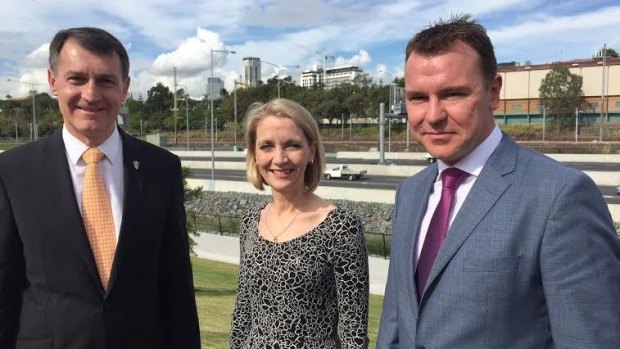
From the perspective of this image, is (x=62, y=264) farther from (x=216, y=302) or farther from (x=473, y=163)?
(x=216, y=302)

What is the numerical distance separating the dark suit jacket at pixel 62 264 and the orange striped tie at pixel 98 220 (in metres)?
0.05

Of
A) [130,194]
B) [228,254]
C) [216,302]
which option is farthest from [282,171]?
[228,254]

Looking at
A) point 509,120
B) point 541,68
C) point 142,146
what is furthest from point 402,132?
point 142,146

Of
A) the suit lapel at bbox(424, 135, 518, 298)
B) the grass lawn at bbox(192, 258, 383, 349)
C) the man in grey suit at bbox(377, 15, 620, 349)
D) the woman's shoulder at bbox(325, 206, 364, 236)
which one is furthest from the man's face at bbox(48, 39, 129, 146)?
the grass lawn at bbox(192, 258, 383, 349)

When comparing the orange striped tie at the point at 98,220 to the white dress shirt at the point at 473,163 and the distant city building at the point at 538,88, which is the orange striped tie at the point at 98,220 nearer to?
the white dress shirt at the point at 473,163

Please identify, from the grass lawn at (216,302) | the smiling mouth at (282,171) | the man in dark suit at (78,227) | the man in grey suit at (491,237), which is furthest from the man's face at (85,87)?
the grass lawn at (216,302)

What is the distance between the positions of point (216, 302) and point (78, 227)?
7.97 metres

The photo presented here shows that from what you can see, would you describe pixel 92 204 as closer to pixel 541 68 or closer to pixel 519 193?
pixel 519 193

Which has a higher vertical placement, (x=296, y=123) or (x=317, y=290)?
(x=296, y=123)

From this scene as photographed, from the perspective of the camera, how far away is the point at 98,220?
2719mm

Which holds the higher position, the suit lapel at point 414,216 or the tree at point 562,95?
the tree at point 562,95

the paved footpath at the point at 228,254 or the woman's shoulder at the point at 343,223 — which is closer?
the woman's shoulder at the point at 343,223

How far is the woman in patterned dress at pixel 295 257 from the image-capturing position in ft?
9.87

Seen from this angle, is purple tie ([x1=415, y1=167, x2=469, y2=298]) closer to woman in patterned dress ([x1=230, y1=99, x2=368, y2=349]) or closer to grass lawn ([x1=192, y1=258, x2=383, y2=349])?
woman in patterned dress ([x1=230, y1=99, x2=368, y2=349])
